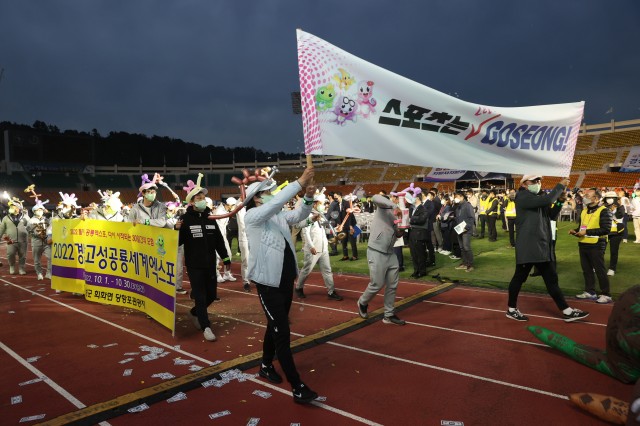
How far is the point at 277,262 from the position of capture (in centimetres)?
387

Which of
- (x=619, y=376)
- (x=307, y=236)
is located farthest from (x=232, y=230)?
(x=619, y=376)

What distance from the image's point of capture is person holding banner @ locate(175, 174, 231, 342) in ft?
18.7

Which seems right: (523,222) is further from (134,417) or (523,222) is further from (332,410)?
(134,417)

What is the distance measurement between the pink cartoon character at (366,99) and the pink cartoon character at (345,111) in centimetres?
7

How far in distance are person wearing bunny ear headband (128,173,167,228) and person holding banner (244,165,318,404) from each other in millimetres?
4209

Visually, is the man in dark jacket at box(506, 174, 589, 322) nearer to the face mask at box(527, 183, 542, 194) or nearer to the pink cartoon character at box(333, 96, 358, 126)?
the face mask at box(527, 183, 542, 194)

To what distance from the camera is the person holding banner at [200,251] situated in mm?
5703

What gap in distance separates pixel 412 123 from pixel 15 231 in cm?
1242

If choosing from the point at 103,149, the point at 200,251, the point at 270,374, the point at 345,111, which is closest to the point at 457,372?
the point at 270,374

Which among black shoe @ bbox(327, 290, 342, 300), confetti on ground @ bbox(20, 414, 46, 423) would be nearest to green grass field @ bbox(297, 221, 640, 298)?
black shoe @ bbox(327, 290, 342, 300)

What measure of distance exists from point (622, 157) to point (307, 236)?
38523 millimetres

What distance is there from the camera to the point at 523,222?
5742 mm

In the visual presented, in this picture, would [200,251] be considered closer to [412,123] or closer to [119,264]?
[119,264]

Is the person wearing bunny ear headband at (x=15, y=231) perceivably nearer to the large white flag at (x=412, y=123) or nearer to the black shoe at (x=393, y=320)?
the black shoe at (x=393, y=320)
